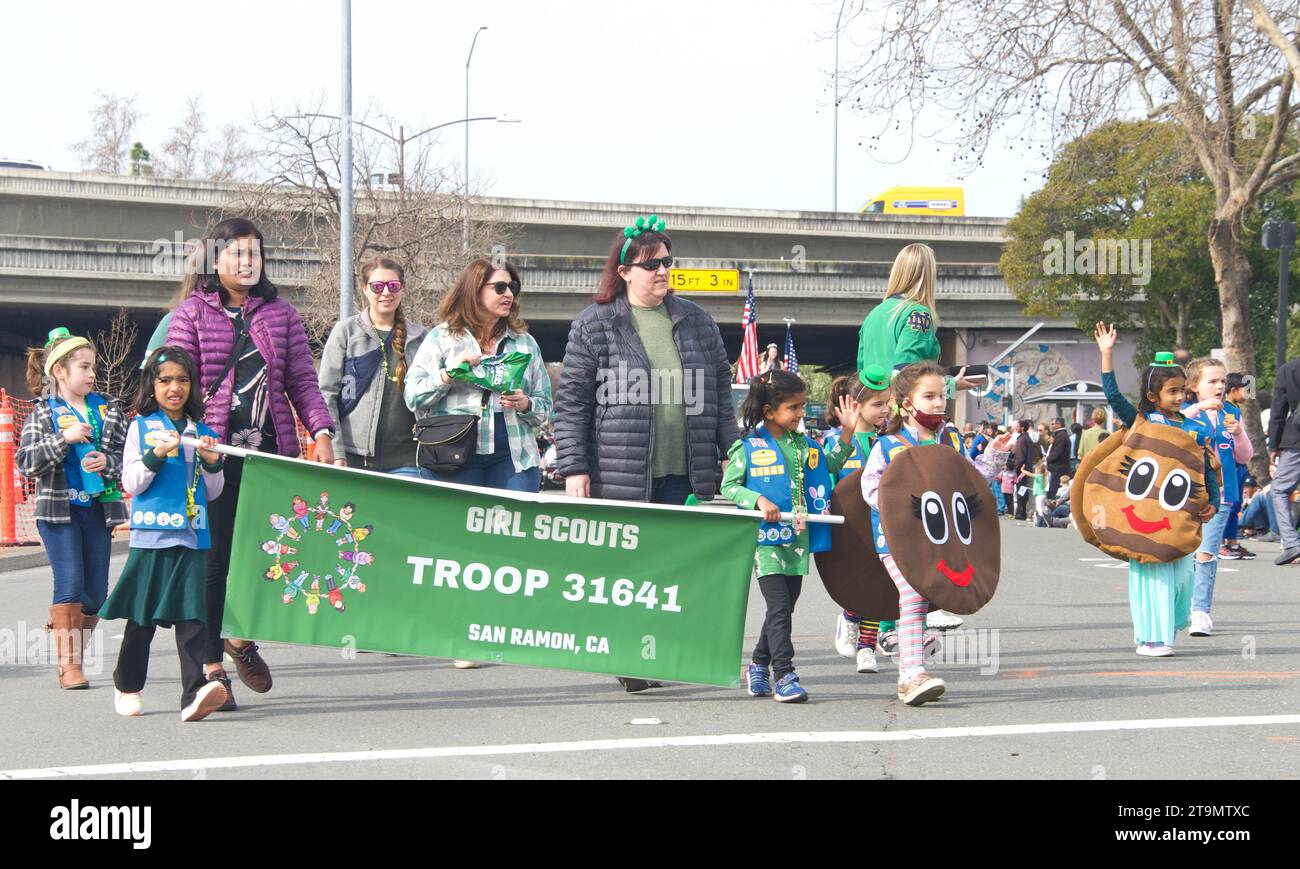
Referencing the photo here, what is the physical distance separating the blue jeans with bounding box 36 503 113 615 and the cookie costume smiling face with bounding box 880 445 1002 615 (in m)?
4.09

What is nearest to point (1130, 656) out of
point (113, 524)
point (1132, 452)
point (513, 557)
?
point (1132, 452)

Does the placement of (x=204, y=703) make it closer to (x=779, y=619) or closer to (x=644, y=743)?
(x=644, y=743)

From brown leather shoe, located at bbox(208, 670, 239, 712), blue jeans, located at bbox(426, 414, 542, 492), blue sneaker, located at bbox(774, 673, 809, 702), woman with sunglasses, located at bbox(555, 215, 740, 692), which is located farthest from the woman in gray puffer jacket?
brown leather shoe, located at bbox(208, 670, 239, 712)

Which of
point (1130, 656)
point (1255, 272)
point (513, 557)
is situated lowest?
point (1130, 656)

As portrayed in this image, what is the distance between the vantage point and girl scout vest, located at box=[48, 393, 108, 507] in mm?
8094

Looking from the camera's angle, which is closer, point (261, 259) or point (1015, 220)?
point (261, 259)

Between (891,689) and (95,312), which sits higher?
(95,312)

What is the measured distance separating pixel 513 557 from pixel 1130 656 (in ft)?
12.9

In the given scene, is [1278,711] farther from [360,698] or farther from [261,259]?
[261,259]

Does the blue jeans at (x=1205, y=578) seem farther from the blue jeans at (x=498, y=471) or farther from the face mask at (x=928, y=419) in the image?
the blue jeans at (x=498, y=471)

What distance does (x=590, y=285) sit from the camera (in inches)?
1902

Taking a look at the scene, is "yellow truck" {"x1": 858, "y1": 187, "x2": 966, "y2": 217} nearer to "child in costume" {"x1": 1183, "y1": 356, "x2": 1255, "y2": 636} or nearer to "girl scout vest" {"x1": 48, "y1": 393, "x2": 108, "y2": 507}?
"child in costume" {"x1": 1183, "y1": 356, "x2": 1255, "y2": 636}

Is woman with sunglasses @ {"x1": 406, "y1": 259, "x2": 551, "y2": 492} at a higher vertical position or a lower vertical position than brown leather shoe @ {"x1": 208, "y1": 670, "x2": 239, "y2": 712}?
higher

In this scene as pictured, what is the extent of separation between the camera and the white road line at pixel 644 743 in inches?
226
